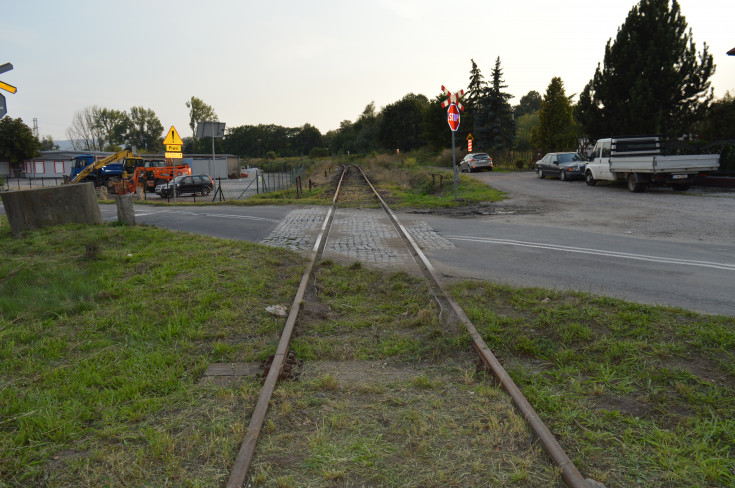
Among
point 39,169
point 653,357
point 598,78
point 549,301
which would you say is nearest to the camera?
point 653,357

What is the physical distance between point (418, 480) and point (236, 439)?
1130 millimetres

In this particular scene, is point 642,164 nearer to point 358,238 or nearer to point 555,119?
point 358,238

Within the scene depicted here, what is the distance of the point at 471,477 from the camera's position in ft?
9.17

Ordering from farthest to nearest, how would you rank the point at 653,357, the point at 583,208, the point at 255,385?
the point at 583,208
the point at 653,357
the point at 255,385

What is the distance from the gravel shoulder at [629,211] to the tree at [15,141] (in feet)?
219

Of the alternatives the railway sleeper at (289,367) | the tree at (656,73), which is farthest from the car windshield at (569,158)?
the railway sleeper at (289,367)

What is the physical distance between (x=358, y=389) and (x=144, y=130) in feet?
432

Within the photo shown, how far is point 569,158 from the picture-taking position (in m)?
29.0

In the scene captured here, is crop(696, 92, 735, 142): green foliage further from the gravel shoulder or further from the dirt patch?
the dirt patch

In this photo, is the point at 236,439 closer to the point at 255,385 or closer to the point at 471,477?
the point at 255,385

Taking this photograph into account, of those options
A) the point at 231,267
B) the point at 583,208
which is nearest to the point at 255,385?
the point at 231,267

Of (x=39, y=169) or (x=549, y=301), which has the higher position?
(x=39, y=169)

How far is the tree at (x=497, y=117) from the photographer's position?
50.4 meters

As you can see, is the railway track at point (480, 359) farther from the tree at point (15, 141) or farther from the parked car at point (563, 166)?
the tree at point (15, 141)
